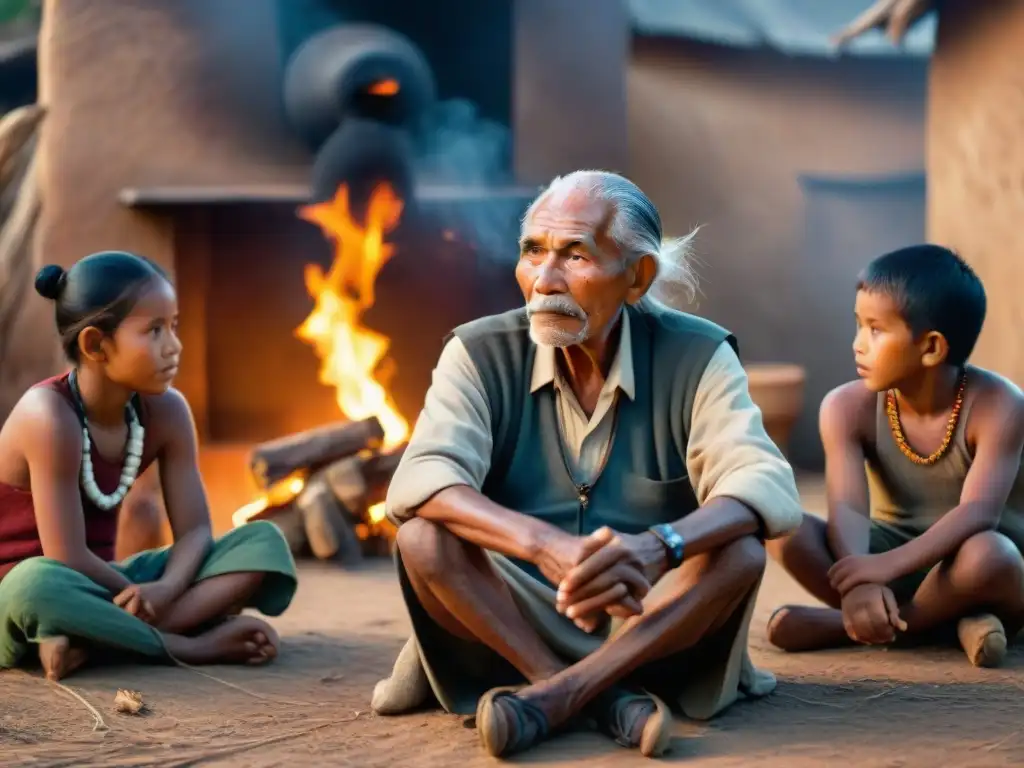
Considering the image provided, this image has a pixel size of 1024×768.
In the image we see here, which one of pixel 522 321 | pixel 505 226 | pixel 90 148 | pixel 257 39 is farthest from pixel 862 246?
pixel 522 321

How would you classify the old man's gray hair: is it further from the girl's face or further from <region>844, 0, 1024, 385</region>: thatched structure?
<region>844, 0, 1024, 385</region>: thatched structure

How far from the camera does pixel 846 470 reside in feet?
14.8

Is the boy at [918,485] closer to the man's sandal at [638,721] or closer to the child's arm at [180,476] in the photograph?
the man's sandal at [638,721]

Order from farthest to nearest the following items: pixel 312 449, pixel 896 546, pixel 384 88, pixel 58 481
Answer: pixel 384 88 → pixel 312 449 → pixel 896 546 → pixel 58 481

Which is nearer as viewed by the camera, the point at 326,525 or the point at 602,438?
the point at 602,438

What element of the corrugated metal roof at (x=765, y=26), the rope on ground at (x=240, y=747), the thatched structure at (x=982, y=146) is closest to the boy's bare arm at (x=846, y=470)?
the rope on ground at (x=240, y=747)

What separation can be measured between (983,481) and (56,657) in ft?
9.41

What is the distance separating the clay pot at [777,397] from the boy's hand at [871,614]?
13.2 ft

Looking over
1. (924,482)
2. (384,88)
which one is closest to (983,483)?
(924,482)

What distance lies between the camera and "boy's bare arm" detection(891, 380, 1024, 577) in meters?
4.27

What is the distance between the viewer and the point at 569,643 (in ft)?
12.4

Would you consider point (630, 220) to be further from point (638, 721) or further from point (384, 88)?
point (384, 88)

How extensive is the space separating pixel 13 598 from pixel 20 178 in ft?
22.6

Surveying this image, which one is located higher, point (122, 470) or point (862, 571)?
point (122, 470)
